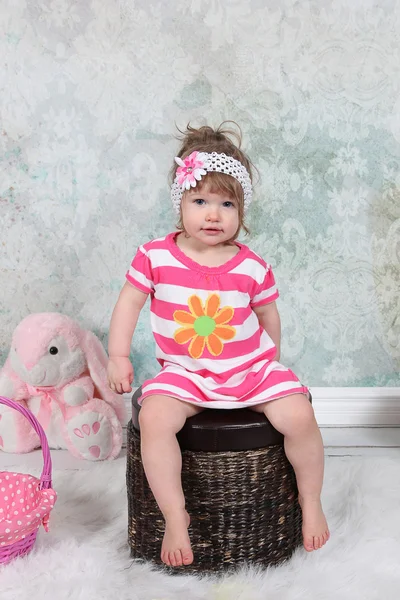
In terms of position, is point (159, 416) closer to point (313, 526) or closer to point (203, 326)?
point (203, 326)

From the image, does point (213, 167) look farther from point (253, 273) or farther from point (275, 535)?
point (275, 535)

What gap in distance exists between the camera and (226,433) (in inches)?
56.2

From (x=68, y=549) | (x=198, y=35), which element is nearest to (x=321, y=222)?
(x=198, y=35)

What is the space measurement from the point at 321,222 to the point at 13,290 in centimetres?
97

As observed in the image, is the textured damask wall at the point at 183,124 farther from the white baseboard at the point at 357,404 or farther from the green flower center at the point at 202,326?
the green flower center at the point at 202,326

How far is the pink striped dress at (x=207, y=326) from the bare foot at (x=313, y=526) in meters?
0.23

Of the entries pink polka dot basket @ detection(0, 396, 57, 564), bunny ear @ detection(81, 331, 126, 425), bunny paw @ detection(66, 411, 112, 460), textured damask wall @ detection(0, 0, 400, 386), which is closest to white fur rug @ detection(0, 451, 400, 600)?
pink polka dot basket @ detection(0, 396, 57, 564)

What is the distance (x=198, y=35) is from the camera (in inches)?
84.9

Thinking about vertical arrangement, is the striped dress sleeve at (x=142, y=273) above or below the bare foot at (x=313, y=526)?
above

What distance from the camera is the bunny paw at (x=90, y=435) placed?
2.08m

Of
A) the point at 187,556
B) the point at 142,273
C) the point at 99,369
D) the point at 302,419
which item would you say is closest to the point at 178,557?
the point at 187,556

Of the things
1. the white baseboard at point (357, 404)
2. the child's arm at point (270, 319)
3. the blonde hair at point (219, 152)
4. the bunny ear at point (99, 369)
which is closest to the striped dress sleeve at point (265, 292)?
the child's arm at point (270, 319)

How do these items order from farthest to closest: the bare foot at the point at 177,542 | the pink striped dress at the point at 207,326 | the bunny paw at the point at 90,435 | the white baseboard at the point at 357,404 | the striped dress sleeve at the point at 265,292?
the white baseboard at the point at 357,404 < the bunny paw at the point at 90,435 < the striped dress sleeve at the point at 265,292 < the pink striped dress at the point at 207,326 < the bare foot at the point at 177,542

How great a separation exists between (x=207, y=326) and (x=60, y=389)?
0.77 meters
